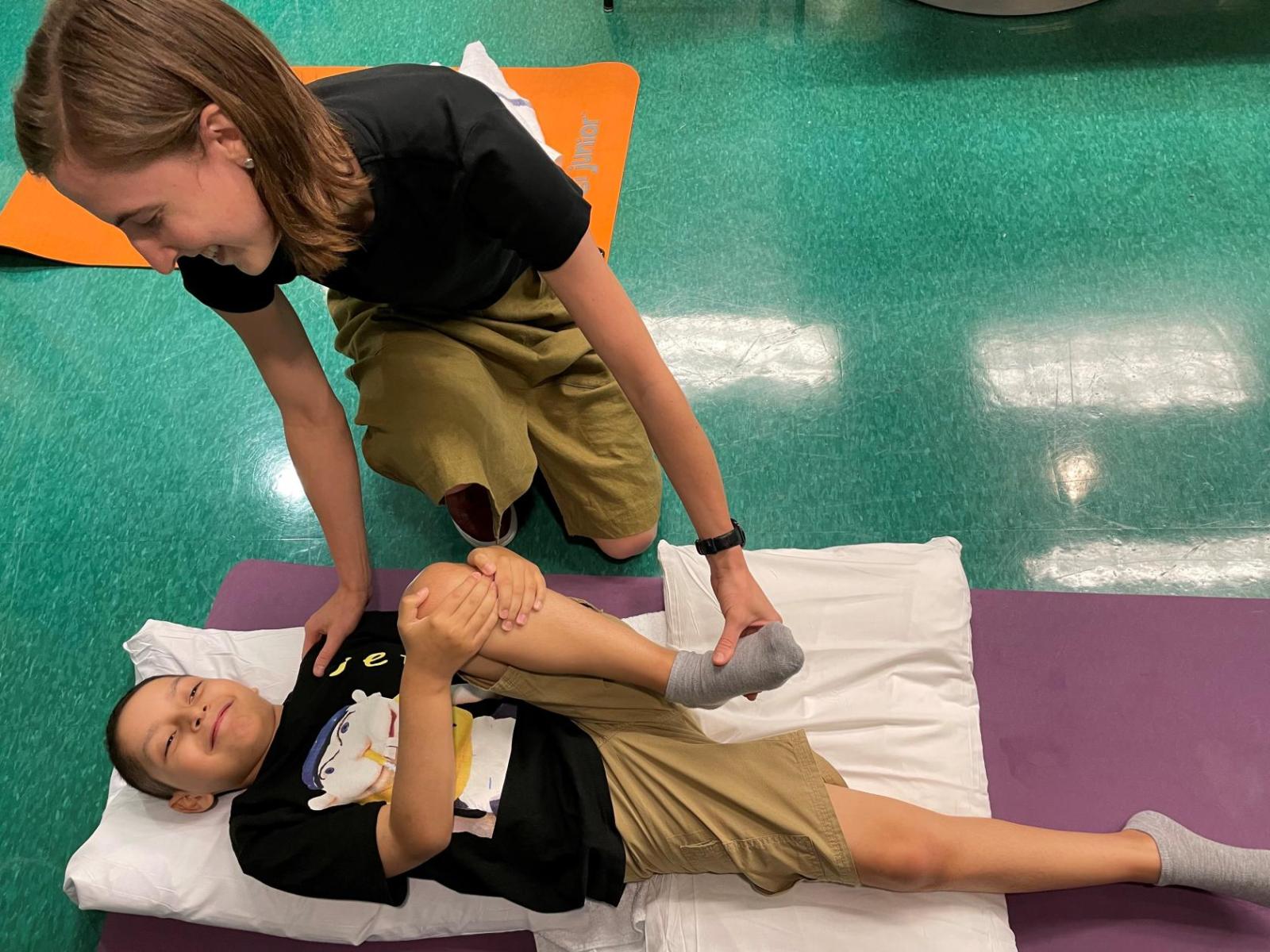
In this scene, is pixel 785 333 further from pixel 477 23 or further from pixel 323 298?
pixel 477 23

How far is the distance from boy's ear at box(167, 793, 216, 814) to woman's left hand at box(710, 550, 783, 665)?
0.76m

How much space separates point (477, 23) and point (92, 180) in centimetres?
208

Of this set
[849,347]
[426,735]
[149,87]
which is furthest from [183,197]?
[849,347]

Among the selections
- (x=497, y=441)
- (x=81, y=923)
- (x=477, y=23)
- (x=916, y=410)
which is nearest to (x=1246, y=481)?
(x=916, y=410)

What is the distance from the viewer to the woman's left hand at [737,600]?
4.07 feet

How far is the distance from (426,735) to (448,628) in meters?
0.13

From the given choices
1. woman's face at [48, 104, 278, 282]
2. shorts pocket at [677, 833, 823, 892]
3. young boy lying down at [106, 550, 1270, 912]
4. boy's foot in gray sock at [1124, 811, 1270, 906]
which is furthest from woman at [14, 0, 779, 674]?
boy's foot in gray sock at [1124, 811, 1270, 906]

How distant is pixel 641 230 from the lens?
222cm

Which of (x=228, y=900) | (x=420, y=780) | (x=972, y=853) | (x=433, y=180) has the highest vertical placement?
(x=433, y=180)

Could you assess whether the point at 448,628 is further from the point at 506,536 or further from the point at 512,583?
the point at 506,536

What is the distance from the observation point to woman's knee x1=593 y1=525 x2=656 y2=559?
169 cm

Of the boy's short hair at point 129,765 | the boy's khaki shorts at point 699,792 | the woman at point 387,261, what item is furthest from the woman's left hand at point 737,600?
the boy's short hair at point 129,765

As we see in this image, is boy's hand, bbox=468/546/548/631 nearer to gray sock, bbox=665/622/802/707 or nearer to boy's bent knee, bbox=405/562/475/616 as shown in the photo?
boy's bent knee, bbox=405/562/475/616

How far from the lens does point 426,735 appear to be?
117 centimetres
